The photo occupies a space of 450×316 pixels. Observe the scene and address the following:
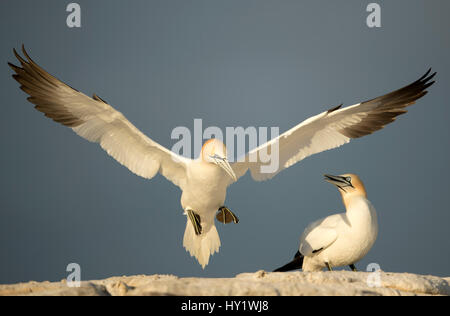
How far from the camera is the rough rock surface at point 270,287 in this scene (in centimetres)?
434

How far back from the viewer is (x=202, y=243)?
28.6ft

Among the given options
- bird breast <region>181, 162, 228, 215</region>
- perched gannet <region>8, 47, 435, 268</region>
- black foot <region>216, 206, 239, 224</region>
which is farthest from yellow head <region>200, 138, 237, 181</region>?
black foot <region>216, 206, 239, 224</region>

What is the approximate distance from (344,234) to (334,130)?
203 cm

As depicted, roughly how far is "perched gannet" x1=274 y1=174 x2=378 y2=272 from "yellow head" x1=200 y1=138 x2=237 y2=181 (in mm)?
1546

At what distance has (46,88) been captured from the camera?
308 inches

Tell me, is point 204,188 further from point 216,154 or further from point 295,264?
point 295,264
